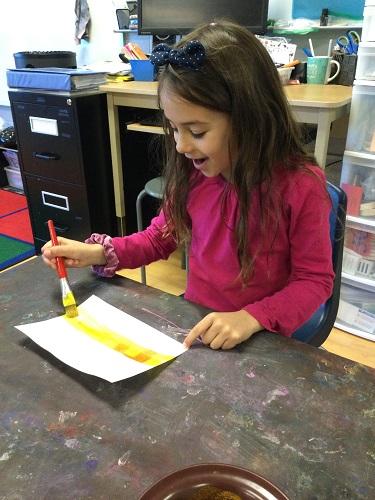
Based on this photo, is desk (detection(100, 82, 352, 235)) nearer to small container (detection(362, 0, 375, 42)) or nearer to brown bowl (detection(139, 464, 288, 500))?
small container (detection(362, 0, 375, 42))

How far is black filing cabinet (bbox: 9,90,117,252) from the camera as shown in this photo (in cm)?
187

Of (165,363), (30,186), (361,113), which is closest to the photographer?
(165,363)

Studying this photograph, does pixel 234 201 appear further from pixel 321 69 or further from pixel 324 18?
pixel 324 18

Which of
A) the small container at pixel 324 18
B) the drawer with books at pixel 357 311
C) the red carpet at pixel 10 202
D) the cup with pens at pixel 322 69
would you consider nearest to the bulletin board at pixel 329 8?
the small container at pixel 324 18

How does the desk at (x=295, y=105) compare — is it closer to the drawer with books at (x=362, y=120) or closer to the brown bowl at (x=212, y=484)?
the drawer with books at (x=362, y=120)


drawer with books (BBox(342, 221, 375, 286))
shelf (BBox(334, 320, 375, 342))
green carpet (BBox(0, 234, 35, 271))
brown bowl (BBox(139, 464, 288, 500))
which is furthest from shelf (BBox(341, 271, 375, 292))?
green carpet (BBox(0, 234, 35, 271))

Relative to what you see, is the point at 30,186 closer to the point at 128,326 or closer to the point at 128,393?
the point at 128,326

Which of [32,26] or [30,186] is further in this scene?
[32,26]

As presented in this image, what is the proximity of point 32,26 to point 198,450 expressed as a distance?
125 inches

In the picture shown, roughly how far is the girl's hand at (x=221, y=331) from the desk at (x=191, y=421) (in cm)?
1

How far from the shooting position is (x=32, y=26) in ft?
9.63

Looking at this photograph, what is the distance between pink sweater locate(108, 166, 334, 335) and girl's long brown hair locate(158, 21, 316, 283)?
0.9 inches

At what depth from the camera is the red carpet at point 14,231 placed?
2.31m

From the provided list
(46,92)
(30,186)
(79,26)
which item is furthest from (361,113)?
(79,26)
